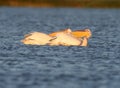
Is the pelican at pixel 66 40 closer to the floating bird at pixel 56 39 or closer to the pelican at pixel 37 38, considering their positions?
the floating bird at pixel 56 39

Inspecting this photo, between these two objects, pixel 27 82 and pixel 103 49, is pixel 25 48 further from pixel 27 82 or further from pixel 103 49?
pixel 27 82

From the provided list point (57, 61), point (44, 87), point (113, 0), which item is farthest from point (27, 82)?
point (113, 0)

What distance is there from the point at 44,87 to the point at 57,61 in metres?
9.16

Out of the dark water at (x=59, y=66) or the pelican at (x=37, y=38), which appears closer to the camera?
the dark water at (x=59, y=66)

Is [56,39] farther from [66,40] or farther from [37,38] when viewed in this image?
[37,38]

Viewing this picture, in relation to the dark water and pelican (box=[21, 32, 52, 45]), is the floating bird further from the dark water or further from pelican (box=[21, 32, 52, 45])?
the dark water

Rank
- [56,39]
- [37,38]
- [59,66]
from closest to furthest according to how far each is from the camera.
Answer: [59,66] → [37,38] → [56,39]

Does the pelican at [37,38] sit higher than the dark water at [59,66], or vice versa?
the pelican at [37,38]

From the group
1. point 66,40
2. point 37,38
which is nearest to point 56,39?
point 66,40

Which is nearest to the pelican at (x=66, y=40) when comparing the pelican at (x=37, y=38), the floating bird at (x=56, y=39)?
the floating bird at (x=56, y=39)

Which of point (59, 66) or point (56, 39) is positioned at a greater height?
point (56, 39)

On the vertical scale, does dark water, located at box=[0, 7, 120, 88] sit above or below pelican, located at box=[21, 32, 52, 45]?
below

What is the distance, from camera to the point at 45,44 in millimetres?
48375

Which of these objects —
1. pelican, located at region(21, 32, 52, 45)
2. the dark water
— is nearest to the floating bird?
pelican, located at region(21, 32, 52, 45)
